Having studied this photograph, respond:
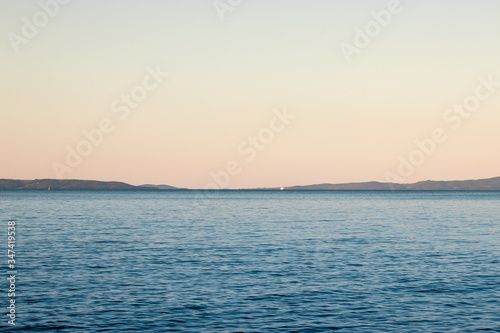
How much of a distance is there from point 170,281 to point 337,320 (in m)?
12.1

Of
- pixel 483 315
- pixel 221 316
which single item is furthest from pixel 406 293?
pixel 221 316

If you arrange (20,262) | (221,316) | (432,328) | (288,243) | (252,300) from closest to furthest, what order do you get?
(432,328)
(221,316)
(252,300)
(20,262)
(288,243)

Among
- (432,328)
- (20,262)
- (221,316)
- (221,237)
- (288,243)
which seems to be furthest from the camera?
(221,237)

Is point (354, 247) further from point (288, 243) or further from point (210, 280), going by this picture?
point (210, 280)

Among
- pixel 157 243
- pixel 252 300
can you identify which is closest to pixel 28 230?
pixel 157 243

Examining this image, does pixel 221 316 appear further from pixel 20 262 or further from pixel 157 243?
pixel 157 243

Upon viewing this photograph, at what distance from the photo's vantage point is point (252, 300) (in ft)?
86.9

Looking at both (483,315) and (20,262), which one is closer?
(483,315)

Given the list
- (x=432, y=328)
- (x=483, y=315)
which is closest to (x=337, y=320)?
(x=432, y=328)

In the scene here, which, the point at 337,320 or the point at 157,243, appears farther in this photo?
the point at 157,243

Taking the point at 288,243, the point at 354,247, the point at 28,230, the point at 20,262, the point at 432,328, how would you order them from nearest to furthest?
the point at 432,328 → the point at 20,262 → the point at 354,247 → the point at 288,243 → the point at 28,230

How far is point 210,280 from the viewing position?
104 feet

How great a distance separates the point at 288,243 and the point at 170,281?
22.7m

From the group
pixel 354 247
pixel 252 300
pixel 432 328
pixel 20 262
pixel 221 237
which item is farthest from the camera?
pixel 221 237
